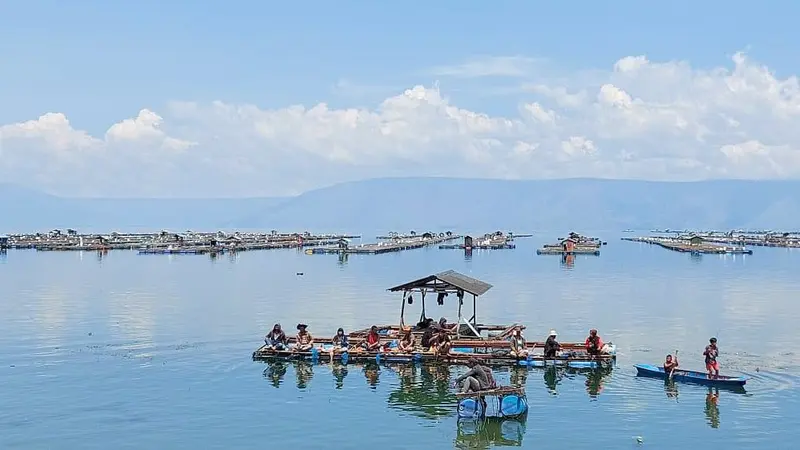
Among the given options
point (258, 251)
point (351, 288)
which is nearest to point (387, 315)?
point (351, 288)

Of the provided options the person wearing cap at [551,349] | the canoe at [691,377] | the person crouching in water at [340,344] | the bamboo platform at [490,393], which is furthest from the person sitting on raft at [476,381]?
the person crouching in water at [340,344]

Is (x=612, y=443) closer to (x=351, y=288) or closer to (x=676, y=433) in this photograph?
(x=676, y=433)

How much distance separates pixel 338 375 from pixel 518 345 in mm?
7329

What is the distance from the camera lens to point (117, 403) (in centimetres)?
2781

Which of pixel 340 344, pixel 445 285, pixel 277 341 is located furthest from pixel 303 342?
pixel 445 285

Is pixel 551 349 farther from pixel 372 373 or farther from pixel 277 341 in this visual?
pixel 277 341

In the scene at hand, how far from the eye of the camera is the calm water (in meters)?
24.5

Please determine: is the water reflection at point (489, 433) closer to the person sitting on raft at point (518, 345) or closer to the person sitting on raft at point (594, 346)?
the person sitting on raft at point (518, 345)

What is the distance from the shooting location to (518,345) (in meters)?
34.9

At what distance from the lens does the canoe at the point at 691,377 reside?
29422 millimetres

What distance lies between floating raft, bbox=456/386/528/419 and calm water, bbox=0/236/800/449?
445mm

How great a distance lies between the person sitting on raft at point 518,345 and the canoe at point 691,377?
13.8 feet


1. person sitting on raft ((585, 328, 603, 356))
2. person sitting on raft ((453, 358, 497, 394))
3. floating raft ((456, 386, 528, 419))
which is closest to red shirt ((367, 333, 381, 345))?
person sitting on raft ((585, 328, 603, 356))

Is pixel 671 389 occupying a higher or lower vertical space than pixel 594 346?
lower
